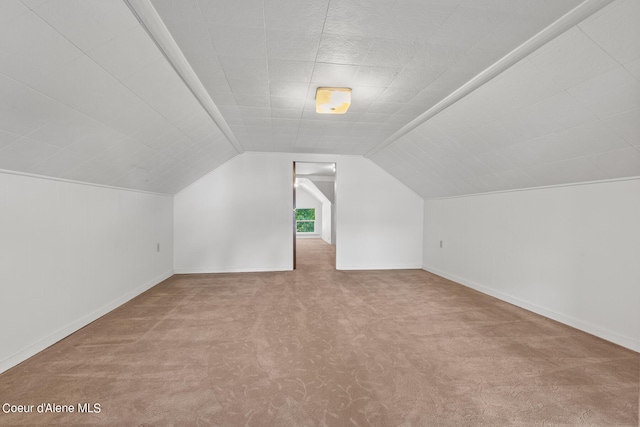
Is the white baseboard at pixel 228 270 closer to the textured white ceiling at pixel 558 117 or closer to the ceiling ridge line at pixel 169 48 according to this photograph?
the ceiling ridge line at pixel 169 48

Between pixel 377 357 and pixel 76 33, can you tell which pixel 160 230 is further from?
pixel 377 357

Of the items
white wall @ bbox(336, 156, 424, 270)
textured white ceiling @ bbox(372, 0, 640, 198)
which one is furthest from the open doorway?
textured white ceiling @ bbox(372, 0, 640, 198)

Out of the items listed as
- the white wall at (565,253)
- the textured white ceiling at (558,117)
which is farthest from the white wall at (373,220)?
the textured white ceiling at (558,117)

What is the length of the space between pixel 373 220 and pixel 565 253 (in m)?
3.08

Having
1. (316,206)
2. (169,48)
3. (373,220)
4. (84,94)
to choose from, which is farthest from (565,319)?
(316,206)

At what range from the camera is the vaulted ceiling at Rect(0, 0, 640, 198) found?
1486 millimetres

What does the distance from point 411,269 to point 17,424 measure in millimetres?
5345

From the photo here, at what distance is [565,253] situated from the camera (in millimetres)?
2863

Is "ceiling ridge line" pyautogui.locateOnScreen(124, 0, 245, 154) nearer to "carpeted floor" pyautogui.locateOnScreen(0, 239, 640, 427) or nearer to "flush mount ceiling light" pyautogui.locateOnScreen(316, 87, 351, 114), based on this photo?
"flush mount ceiling light" pyautogui.locateOnScreen(316, 87, 351, 114)

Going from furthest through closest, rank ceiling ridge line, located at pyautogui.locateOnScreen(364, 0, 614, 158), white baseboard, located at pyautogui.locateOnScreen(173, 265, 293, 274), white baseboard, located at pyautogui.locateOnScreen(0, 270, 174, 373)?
white baseboard, located at pyautogui.locateOnScreen(173, 265, 293, 274)
white baseboard, located at pyautogui.locateOnScreen(0, 270, 174, 373)
ceiling ridge line, located at pyautogui.locateOnScreen(364, 0, 614, 158)

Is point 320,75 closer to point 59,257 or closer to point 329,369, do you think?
point 329,369

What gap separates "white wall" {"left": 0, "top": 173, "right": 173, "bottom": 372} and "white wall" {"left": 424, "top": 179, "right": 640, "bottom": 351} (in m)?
4.84

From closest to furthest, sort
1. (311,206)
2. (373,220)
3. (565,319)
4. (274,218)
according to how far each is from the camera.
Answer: (565,319) < (274,218) < (373,220) < (311,206)

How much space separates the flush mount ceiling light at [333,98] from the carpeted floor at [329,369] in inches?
86.5
